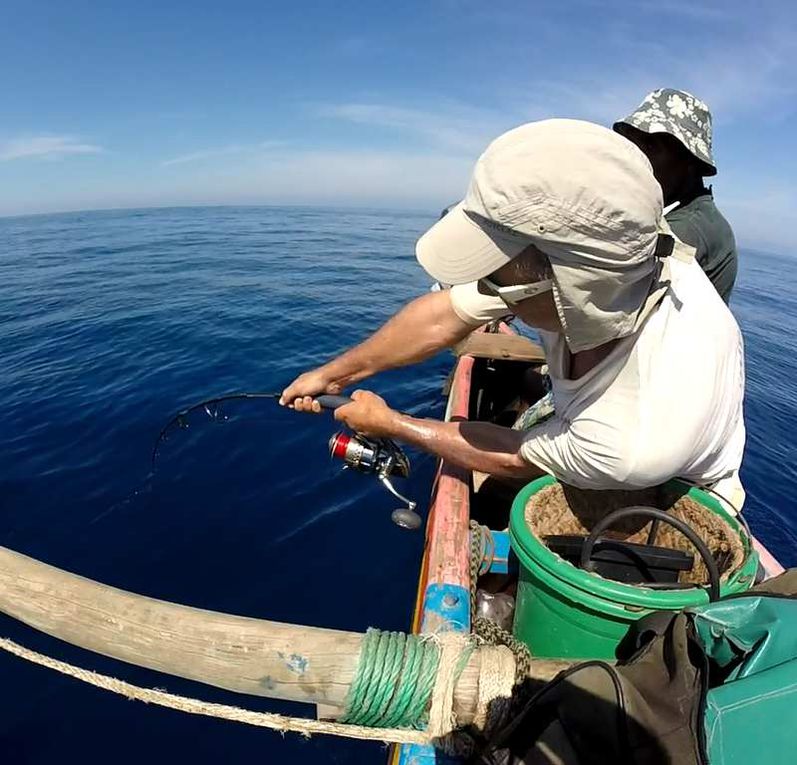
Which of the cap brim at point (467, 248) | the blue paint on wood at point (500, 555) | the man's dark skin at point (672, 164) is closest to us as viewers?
the cap brim at point (467, 248)

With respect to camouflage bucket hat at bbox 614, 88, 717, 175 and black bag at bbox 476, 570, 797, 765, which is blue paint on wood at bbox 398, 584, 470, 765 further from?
camouflage bucket hat at bbox 614, 88, 717, 175

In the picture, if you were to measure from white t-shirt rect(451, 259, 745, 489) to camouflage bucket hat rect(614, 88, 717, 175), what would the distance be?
6.33 feet

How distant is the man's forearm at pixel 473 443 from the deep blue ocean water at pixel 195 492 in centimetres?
217

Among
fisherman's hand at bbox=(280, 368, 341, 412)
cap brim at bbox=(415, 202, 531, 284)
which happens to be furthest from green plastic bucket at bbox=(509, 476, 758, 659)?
fisherman's hand at bbox=(280, 368, 341, 412)

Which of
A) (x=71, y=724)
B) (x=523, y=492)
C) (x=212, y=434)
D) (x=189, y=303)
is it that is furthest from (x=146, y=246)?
(x=523, y=492)

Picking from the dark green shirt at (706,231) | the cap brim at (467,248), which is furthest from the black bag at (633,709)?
the dark green shirt at (706,231)

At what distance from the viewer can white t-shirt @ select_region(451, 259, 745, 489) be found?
1.84 metres

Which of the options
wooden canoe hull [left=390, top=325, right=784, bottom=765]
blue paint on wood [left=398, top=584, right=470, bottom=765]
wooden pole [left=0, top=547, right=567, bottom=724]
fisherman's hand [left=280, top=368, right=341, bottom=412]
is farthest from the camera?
fisherman's hand [left=280, top=368, right=341, bottom=412]

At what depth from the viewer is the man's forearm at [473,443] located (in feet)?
8.87

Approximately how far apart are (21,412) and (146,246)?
2201cm

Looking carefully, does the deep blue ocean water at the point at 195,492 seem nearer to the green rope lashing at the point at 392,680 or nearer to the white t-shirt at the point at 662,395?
the green rope lashing at the point at 392,680

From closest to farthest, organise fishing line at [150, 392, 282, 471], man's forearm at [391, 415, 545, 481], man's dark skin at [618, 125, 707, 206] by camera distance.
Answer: man's forearm at [391, 415, 545, 481], man's dark skin at [618, 125, 707, 206], fishing line at [150, 392, 282, 471]

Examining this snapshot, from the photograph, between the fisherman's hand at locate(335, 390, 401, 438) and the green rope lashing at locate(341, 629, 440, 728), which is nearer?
the green rope lashing at locate(341, 629, 440, 728)

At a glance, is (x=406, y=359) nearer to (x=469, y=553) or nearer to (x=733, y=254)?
(x=469, y=553)
